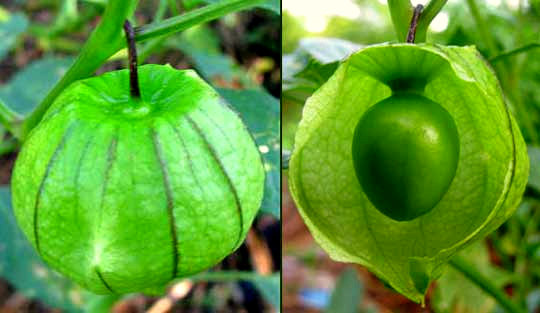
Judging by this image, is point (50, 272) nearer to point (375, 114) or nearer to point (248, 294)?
point (248, 294)

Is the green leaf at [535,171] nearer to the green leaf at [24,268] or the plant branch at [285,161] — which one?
the plant branch at [285,161]

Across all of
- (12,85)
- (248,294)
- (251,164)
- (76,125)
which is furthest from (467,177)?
(248,294)

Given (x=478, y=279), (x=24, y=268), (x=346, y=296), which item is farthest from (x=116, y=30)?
(x=346, y=296)

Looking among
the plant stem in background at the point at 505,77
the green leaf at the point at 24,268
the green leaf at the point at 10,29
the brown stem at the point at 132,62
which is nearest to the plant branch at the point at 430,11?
the brown stem at the point at 132,62

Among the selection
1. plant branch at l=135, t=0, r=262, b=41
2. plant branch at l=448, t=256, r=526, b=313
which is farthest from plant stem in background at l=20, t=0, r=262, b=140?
plant branch at l=448, t=256, r=526, b=313

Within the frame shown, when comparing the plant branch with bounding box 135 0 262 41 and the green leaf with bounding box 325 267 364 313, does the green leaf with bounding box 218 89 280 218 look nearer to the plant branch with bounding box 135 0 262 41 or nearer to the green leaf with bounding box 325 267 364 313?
the plant branch with bounding box 135 0 262 41

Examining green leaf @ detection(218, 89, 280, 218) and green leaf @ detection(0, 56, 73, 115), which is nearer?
green leaf @ detection(218, 89, 280, 218)

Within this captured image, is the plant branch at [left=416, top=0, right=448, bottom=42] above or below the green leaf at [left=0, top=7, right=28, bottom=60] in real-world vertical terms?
above
